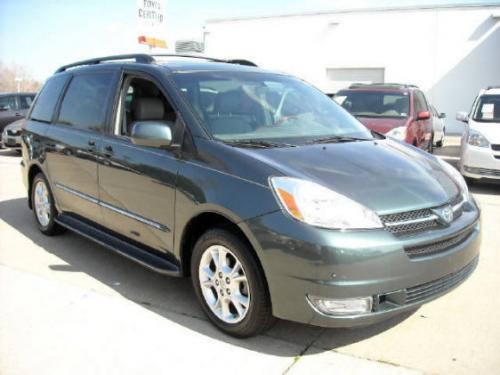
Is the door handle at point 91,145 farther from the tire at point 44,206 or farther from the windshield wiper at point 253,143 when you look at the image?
the windshield wiper at point 253,143

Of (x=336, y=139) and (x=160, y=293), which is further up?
(x=336, y=139)

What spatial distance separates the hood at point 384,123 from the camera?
872cm

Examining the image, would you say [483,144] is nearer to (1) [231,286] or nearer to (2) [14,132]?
(1) [231,286]

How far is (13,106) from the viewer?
640 inches

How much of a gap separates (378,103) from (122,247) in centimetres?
677

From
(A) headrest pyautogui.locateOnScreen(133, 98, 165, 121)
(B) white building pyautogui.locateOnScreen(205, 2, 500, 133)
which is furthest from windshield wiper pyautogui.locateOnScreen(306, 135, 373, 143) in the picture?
(B) white building pyautogui.locateOnScreen(205, 2, 500, 133)

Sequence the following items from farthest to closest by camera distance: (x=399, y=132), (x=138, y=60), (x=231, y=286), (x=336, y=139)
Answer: (x=399, y=132) → (x=138, y=60) → (x=336, y=139) → (x=231, y=286)

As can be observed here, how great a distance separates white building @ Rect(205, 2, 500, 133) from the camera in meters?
19.6

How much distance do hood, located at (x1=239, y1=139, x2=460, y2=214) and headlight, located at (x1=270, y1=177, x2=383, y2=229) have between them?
2.4 inches

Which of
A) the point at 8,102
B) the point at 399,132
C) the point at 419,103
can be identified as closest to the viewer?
the point at 399,132

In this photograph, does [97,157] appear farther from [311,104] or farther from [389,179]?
[389,179]

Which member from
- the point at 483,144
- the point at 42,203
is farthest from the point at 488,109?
the point at 42,203

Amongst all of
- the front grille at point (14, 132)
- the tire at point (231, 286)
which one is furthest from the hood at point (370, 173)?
the front grille at point (14, 132)

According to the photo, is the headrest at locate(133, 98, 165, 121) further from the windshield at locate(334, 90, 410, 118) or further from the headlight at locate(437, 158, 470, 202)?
the windshield at locate(334, 90, 410, 118)
